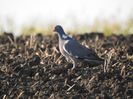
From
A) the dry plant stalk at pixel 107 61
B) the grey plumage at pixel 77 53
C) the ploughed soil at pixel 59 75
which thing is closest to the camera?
the ploughed soil at pixel 59 75

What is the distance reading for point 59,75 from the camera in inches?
401

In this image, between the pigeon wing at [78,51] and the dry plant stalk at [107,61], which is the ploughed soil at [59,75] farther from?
the pigeon wing at [78,51]

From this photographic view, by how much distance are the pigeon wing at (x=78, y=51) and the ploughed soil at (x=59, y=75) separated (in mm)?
134

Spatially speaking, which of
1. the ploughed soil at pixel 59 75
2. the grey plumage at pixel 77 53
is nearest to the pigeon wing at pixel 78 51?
the grey plumage at pixel 77 53

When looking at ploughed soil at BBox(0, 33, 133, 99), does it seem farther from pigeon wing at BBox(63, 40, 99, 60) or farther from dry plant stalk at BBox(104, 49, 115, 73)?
pigeon wing at BBox(63, 40, 99, 60)

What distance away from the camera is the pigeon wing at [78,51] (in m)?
10.8

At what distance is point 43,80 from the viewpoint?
1005cm

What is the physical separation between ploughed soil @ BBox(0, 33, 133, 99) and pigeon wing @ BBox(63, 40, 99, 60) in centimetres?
13

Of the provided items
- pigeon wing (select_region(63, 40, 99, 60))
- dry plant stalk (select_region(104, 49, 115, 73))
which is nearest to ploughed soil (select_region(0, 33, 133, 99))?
dry plant stalk (select_region(104, 49, 115, 73))

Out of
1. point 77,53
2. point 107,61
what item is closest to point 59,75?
point 107,61

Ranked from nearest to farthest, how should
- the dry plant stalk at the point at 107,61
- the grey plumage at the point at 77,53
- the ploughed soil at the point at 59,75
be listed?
the ploughed soil at the point at 59,75 < the dry plant stalk at the point at 107,61 < the grey plumage at the point at 77,53

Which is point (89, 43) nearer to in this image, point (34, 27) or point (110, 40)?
point (110, 40)

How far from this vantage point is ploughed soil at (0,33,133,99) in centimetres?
953

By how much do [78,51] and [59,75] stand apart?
0.84m
